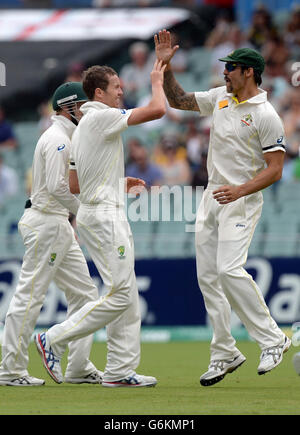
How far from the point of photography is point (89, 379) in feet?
26.6

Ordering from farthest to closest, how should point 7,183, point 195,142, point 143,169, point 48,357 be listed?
1. point 7,183
2. point 195,142
3. point 143,169
4. point 48,357

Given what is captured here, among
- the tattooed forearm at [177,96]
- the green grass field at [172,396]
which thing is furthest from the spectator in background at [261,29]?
the tattooed forearm at [177,96]

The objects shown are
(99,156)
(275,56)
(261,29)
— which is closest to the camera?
(99,156)

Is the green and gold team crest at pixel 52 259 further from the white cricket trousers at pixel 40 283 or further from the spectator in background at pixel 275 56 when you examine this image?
the spectator in background at pixel 275 56

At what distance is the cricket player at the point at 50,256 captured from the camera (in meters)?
7.84

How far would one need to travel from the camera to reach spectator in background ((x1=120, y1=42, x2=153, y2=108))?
58.1 ft

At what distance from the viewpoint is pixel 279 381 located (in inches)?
316

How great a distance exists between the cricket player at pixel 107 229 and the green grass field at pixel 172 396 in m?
0.29

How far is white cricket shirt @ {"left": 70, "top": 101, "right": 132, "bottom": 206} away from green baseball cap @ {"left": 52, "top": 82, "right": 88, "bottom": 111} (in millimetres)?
474

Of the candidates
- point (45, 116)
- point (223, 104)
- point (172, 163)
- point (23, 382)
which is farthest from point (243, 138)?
point (45, 116)

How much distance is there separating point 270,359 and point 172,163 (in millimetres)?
7936

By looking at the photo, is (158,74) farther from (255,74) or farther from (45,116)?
(45,116)

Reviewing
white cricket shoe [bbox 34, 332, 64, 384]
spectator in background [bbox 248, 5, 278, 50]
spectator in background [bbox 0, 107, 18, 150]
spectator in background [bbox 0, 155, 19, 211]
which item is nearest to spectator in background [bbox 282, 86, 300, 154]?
spectator in background [bbox 248, 5, 278, 50]
